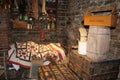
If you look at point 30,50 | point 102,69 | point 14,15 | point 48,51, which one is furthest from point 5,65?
point 102,69

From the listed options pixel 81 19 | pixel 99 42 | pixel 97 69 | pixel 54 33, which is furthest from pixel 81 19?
pixel 97 69

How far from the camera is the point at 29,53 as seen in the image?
3.55 metres

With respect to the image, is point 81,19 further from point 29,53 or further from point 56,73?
point 56,73

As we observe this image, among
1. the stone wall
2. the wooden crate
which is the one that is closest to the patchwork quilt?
the stone wall

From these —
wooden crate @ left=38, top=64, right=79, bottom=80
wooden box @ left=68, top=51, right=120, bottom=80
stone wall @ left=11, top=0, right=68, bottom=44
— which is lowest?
wooden crate @ left=38, top=64, right=79, bottom=80

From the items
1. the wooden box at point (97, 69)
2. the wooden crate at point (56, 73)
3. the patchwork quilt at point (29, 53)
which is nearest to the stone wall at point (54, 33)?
the patchwork quilt at point (29, 53)

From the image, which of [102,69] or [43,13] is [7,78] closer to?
[43,13]

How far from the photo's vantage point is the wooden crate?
2023 millimetres

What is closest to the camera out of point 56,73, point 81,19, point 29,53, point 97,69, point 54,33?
point 97,69

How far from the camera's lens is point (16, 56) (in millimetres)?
3479

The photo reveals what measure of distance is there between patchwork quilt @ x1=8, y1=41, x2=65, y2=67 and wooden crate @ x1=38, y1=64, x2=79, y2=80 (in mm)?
1153

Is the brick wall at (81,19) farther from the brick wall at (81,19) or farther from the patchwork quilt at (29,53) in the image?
the patchwork quilt at (29,53)

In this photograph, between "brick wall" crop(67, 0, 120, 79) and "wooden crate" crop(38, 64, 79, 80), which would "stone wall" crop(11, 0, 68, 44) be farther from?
"wooden crate" crop(38, 64, 79, 80)

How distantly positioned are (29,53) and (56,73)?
1.54 metres
